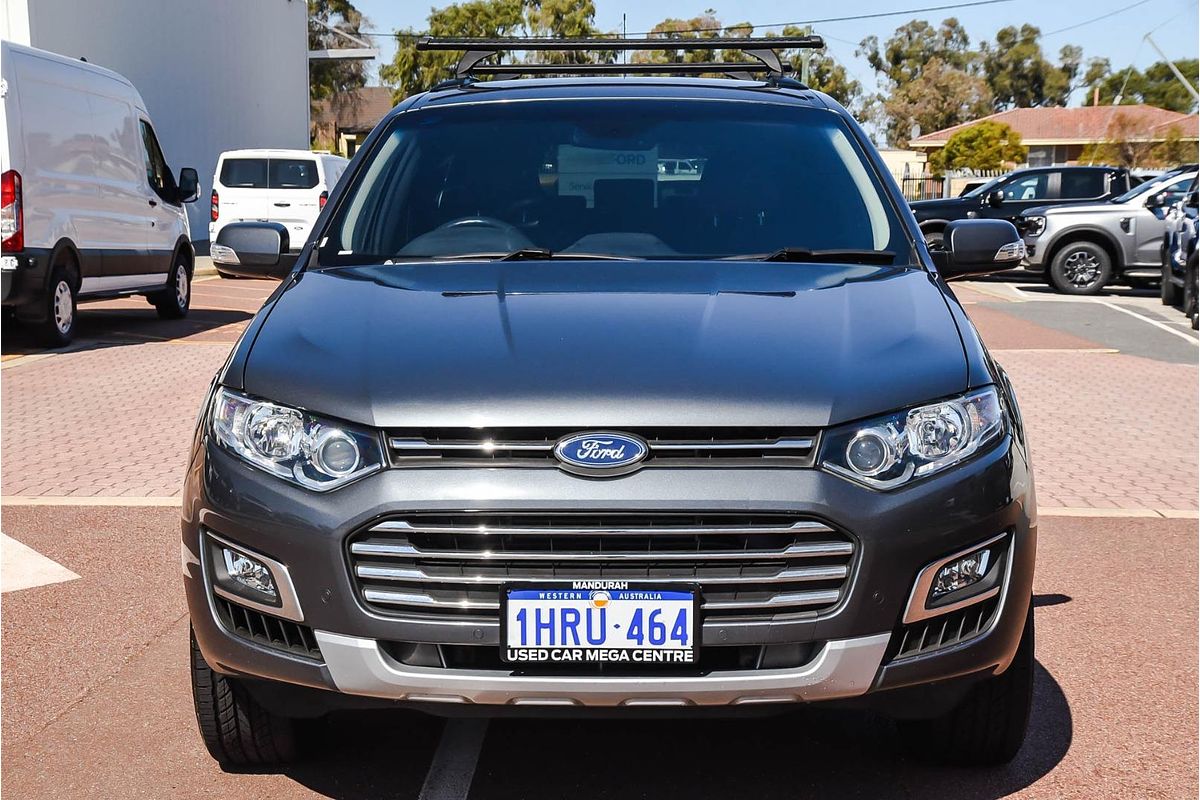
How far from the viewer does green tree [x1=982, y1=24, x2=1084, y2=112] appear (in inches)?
3868

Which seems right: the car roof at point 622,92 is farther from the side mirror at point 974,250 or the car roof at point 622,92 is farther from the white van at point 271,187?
the white van at point 271,187

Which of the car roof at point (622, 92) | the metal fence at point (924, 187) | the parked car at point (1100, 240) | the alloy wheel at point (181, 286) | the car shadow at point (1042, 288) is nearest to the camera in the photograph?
the car roof at point (622, 92)

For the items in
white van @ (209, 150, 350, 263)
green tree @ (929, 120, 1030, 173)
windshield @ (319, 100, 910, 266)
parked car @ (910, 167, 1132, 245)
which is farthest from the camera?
green tree @ (929, 120, 1030, 173)

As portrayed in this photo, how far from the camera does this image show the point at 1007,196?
2494 centimetres

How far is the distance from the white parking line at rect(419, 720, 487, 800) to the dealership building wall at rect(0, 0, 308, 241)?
1977cm

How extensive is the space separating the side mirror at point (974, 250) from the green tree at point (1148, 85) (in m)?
100

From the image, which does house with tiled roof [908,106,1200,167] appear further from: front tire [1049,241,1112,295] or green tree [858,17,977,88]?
front tire [1049,241,1112,295]

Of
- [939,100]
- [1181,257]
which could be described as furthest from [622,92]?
[939,100]

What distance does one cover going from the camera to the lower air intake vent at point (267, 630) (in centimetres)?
307

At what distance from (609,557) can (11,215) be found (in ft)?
33.9

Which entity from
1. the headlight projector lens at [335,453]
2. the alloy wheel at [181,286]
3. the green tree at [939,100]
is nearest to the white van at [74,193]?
the alloy wheel at [181,286]

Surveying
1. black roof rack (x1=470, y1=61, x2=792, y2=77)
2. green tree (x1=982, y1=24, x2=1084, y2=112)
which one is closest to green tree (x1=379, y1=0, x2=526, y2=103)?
green tree (x1=982, y1=24, x2=1084, y2=112)

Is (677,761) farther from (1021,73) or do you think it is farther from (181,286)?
(1021,73)

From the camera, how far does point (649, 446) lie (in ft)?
9.82
